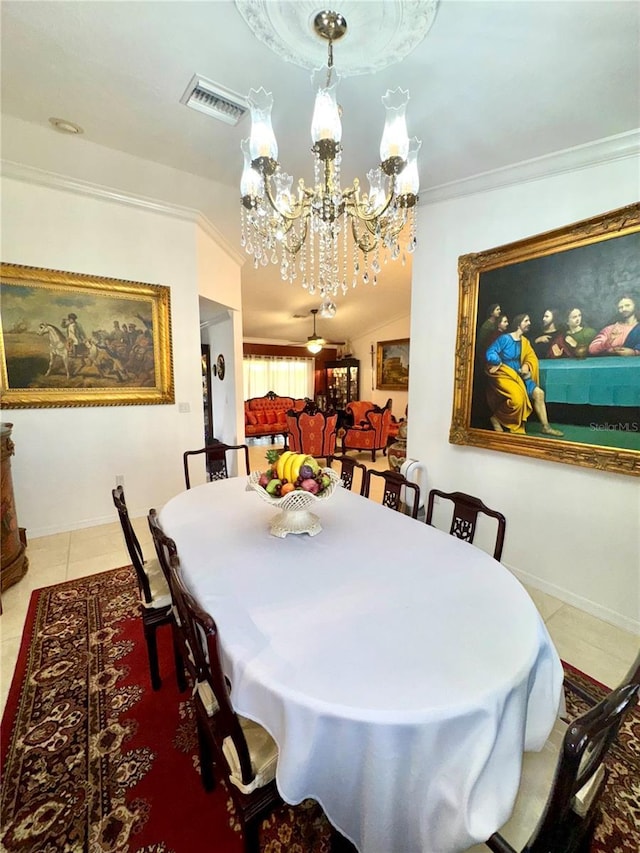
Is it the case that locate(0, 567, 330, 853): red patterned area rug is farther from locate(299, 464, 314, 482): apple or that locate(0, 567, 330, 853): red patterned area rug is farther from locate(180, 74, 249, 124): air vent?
locate(180, 74, 249, 124): air vent

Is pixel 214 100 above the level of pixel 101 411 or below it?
above

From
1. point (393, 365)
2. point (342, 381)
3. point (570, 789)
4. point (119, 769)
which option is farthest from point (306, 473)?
point (342, 381)

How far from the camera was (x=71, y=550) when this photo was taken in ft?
9.71

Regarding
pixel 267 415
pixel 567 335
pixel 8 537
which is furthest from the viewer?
pixel 267 415

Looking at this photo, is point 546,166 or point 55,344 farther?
point 55,344

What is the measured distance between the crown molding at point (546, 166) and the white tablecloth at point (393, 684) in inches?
94.1

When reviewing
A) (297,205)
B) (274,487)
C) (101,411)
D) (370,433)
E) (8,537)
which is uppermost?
(297,205)

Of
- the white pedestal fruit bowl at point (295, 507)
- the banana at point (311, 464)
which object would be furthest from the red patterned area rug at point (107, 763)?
the banana at point (311, 464)

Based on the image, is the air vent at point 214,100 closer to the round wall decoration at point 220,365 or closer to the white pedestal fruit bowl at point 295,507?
the white pedestal fruit bowl at point 295,507

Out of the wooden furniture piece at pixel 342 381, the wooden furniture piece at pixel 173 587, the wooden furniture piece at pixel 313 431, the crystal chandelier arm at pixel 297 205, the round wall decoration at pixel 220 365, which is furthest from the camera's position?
the wooden furniture piece at pixel 342 381

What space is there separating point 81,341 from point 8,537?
66.7 inches

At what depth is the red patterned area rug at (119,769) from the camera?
3.75 feet

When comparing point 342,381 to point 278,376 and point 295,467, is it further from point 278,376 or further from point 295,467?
point 295,467

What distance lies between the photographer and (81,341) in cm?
322
